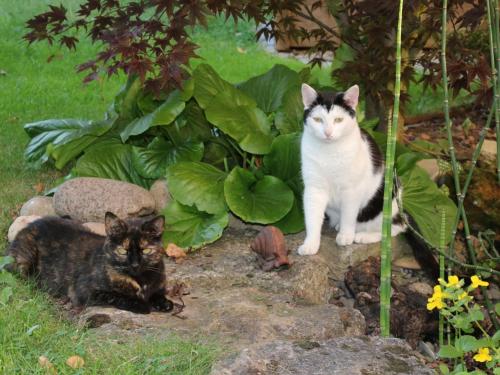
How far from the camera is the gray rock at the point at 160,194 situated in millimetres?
5172

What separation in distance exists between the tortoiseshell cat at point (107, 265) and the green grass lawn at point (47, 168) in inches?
6.5

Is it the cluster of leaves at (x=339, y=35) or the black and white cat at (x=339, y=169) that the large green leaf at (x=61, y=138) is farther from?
the black and white cat at (x=339, y=169)

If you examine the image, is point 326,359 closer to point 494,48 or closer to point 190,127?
point 494,48

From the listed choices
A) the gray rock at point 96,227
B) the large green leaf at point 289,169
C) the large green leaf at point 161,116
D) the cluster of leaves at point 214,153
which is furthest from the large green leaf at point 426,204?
the gray rock at point 96,227

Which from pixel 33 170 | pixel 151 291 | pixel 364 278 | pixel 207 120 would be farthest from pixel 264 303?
pixel 33 170

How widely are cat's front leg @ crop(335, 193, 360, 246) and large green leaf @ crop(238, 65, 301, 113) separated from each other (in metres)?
1.32

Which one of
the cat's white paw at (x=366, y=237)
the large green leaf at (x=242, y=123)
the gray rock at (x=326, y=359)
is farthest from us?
the large green leaf at (x=242, y=123)

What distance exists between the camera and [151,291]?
384cm

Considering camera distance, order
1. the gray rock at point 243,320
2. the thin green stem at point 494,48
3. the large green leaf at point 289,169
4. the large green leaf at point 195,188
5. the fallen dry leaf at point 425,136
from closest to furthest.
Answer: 1. the thin green stem at point 494,48
2. the gray rock at point 243,320
3. the large green leaf at point 195,188
4. the large green leaf at point 289,169
5. the fallen dry leaf at point 425,136

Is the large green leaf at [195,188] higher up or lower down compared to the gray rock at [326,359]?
higher up

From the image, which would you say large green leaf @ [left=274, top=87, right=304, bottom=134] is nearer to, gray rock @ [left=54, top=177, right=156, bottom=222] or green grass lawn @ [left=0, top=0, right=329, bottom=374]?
gray rock @ [left=54, top=177, right=156, bottom=222]

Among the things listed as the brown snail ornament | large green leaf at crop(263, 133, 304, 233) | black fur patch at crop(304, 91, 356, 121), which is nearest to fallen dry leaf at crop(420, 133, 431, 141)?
large green leaf at crop(263, 133, 304, 233)

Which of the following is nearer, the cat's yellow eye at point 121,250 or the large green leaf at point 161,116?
the cat's yellow eye at point 121,250

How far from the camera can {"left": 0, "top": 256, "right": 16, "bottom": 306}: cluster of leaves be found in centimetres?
363
